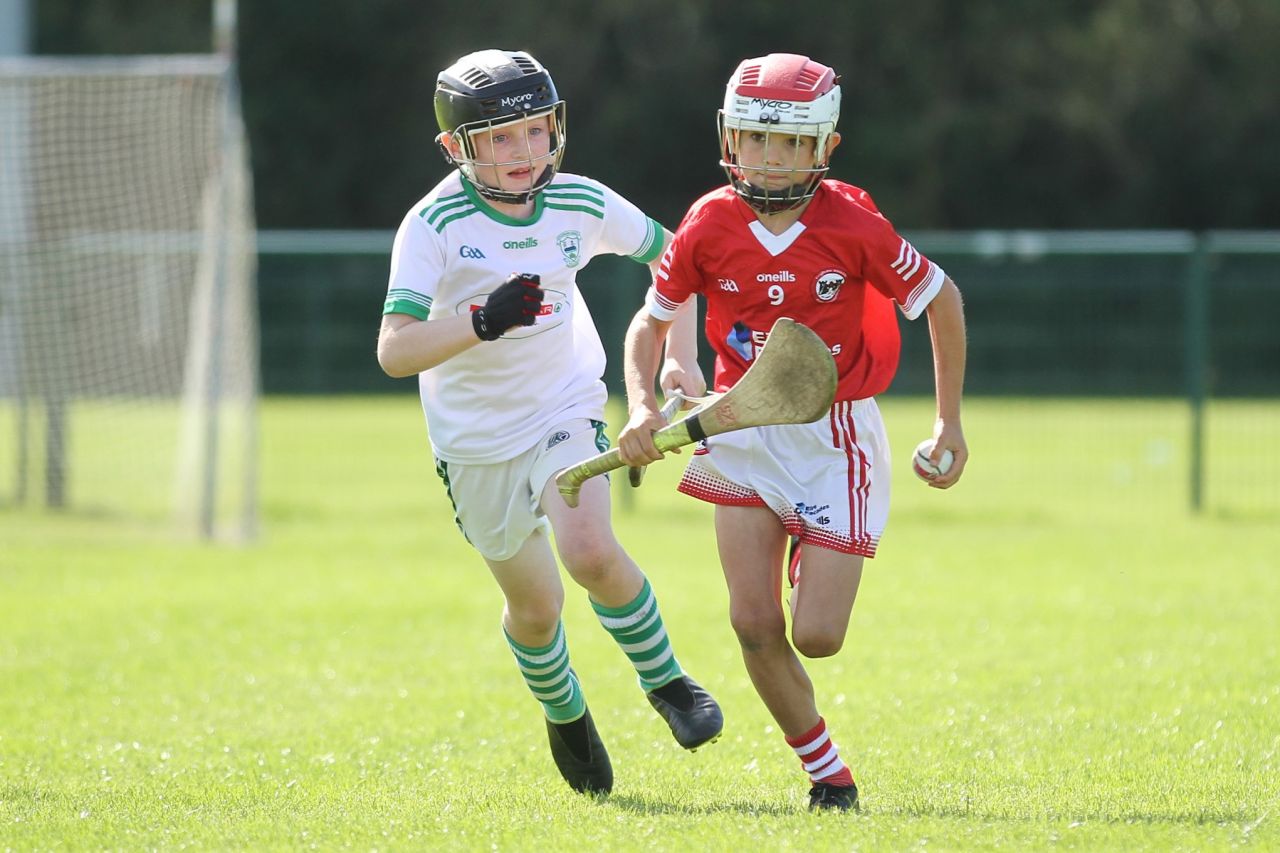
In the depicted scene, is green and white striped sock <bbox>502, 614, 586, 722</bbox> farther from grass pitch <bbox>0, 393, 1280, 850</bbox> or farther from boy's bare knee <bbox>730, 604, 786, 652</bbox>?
boy's bare knee <bbox>730, 604, 786, 652</bbox>

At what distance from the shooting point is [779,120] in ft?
15.2

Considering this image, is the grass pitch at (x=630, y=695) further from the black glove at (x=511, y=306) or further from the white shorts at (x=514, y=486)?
the black glove at (x=511, y=306)

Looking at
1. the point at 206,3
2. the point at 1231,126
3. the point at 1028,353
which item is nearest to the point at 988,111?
the point at 1231,126

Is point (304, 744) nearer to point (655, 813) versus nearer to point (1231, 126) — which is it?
point (655, 813)

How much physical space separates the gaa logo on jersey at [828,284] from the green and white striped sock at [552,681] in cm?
133

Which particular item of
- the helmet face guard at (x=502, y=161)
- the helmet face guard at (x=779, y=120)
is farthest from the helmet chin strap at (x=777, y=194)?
the helmet face guard at (x=502, y=161)

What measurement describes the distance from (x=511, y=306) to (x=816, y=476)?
1047 millimetres

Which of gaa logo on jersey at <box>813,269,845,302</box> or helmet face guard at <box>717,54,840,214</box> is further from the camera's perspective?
gaa logo on jersey at <box>813,269,845,302</box>

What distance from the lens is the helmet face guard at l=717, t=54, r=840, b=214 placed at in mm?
4652

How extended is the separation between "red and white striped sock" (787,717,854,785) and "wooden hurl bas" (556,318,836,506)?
98 centimetres

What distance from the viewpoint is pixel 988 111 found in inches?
1241

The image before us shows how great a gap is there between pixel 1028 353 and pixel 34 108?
28.7 ft

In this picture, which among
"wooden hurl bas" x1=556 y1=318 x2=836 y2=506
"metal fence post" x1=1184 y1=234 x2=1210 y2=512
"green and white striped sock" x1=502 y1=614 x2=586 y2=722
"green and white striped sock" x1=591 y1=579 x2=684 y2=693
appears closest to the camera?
"wooden hurl bas" x1=556 y1=318 x2=836 y2=506

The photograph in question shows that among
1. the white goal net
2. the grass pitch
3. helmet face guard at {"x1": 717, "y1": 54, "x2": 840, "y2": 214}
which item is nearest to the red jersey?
helmet face guard at {"x1": 717, "y1": 54, "x2": 840, "y2": 214}
